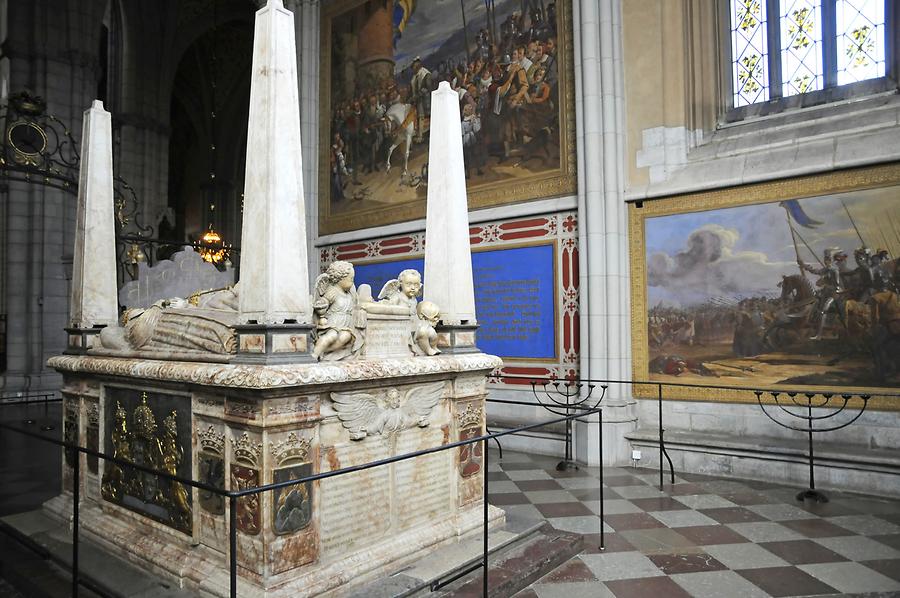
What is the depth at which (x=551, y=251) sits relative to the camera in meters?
7.81

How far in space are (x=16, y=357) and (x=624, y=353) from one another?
11.9 meters

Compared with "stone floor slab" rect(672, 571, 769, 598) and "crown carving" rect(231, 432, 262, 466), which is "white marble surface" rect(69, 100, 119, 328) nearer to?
"crown carving" rect(231, 432, 262, 466)

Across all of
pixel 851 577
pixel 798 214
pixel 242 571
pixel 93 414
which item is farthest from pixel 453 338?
pixel 798 214

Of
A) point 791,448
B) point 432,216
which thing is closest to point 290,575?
point 432,216

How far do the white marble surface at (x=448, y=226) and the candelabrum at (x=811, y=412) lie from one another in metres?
3.35

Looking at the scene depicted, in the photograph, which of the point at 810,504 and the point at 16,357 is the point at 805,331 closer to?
the point at 810,504

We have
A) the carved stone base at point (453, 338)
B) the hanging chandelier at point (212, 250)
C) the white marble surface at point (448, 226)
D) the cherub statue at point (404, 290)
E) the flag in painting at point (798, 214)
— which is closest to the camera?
the cherub statue at point (404, 290)

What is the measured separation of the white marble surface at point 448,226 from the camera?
4.55 metres

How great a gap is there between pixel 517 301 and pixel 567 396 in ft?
5.35

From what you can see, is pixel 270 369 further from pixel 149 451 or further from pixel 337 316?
pixel 149 451

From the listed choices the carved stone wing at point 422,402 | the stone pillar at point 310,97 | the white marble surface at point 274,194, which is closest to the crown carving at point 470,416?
the carved stone wing at point 422,402

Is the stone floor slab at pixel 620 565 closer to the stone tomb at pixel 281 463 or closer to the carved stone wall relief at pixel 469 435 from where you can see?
the stone tomb at pixel 281 463

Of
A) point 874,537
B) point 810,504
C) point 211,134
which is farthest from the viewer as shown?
point 211,134

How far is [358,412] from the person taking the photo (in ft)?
11.7
